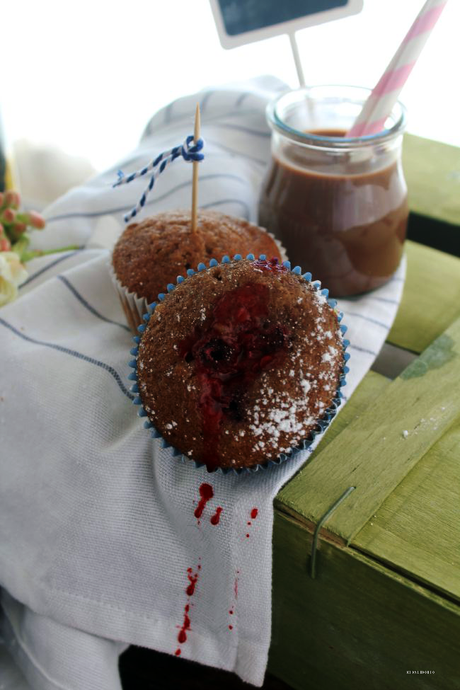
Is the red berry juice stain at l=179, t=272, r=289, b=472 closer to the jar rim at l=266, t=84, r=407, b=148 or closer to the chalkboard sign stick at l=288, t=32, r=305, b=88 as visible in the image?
the jar rim at l=266, t=84, r=407, b=148

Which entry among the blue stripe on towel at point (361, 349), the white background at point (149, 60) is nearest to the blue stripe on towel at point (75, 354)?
the blue stripe on towel at point (361, 349)

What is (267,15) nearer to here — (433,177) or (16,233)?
(433,177)

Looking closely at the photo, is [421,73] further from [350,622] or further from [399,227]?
[350,622]

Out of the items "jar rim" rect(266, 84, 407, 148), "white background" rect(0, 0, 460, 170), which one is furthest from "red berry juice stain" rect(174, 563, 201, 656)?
"white background" rect(0, 0, 460, 170)

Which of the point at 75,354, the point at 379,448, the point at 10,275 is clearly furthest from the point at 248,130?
the point at 379,448

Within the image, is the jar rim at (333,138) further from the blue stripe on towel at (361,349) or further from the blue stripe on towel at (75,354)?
the blue stripe on towel at (75,354)

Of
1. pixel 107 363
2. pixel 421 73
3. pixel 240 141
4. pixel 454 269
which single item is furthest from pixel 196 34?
pixel 107 363
